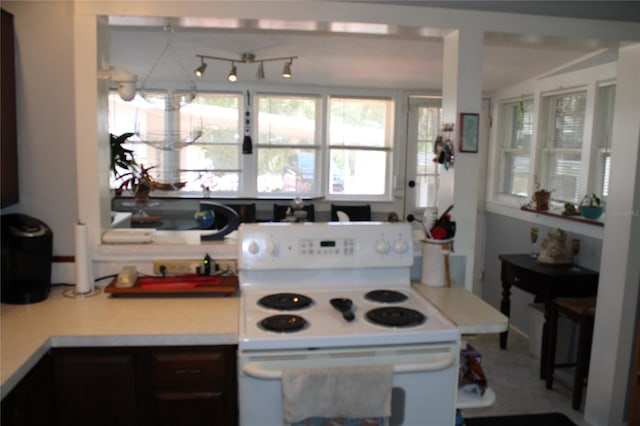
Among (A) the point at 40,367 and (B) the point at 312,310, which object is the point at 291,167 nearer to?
(B) the point at 312,310

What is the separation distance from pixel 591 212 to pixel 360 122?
270cm

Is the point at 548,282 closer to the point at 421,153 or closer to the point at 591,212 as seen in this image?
the point at 591,212

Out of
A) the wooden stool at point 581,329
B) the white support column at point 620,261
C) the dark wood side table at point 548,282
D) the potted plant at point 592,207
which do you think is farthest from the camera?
the potted plant at point 592,207

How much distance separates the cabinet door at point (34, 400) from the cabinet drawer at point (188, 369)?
0.33m

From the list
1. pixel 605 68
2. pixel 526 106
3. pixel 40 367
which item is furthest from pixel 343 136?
pixel 40 367

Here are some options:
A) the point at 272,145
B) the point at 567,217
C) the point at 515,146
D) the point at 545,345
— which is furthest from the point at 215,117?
the point at 545,345

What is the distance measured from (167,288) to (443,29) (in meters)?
1.68

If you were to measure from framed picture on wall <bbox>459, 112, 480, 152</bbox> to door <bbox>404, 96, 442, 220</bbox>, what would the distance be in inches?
124

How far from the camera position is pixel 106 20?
2.24 m

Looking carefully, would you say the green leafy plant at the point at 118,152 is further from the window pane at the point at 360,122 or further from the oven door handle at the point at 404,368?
the window pane at the point at 360,122

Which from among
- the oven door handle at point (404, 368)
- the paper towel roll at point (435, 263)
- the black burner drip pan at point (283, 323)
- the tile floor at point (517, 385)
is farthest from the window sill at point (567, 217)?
the black burner drip pan at point (283, 323)

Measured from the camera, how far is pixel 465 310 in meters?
1.95

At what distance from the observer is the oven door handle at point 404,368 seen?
1.61 meters

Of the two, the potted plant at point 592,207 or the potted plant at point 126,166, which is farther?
the potted plant at point 592,207
